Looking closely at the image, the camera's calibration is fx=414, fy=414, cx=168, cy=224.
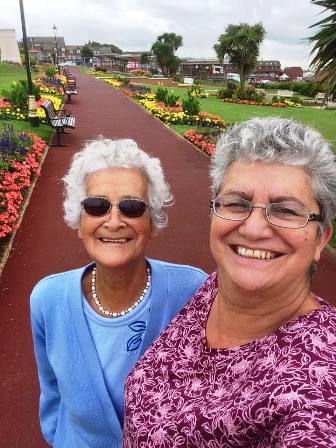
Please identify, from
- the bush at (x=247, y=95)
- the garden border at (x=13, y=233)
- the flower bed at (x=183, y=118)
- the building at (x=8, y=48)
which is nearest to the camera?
the garden border at (x=13, y=233)

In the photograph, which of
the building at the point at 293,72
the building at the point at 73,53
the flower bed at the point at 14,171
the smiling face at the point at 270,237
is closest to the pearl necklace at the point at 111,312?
the smiling face at the point at 270,237

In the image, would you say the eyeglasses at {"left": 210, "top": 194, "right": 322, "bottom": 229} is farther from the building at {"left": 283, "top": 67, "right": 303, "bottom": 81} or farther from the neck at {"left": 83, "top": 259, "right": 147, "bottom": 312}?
the building at {"left": 283, "top": 67, "right": 303, "bottom": 81}

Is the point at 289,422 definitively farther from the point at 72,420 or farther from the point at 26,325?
the point at 26,325

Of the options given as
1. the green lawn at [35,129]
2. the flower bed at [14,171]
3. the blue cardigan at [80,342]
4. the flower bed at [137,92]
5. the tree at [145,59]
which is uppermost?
the blue cardigan at [80,342]

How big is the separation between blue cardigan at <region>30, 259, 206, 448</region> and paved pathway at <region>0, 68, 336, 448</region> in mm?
1290

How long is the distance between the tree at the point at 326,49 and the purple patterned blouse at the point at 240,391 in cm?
834

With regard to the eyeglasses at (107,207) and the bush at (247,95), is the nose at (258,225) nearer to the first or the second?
the eyeglasses at (107,207)

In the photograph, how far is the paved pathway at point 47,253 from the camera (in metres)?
3.20

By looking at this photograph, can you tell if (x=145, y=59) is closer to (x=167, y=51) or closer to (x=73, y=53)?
(x=167, y=51)

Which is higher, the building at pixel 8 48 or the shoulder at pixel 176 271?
the shoulder at pixel 176 271

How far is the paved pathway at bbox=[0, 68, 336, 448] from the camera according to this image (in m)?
3.20

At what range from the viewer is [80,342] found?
1779mm

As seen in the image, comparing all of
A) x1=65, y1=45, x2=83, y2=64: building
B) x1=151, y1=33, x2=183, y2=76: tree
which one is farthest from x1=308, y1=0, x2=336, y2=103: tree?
x1=65, y1=45, x2=83, y2=64: building

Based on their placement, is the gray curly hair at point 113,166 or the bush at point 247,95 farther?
the bush at point 247,95
